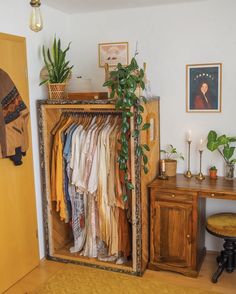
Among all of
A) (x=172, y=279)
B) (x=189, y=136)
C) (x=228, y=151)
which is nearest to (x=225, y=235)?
(x=172, y=279)

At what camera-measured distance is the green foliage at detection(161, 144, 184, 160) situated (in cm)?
372

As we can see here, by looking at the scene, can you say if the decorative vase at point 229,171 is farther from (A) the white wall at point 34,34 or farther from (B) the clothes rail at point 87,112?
(A) the white wall at point 34,34

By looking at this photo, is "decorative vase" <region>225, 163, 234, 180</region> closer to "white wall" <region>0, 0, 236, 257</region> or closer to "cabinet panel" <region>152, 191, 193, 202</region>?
"white wall" <region>0, 0, 236, 257</region>

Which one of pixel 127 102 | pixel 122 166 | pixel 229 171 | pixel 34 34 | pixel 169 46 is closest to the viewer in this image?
pixel 127 102

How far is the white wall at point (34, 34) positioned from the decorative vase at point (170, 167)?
1321mm

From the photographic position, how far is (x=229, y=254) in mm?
3260

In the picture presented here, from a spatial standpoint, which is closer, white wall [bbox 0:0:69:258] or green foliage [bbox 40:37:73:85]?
white wall [bbox 0:0:69:258]

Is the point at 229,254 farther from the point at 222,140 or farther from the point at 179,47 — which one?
the point at 179,47

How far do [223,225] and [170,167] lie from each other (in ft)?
2.58

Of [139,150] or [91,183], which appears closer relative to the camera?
[139,150]

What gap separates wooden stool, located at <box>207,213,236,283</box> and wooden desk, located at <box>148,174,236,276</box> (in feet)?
0.51

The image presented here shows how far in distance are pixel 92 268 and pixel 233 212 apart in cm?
155

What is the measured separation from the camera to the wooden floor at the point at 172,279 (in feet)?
10.2

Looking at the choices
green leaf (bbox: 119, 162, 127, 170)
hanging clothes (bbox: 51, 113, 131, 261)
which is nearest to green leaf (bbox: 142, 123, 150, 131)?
hanging clothes (bbox: 51, 113, 131, 261)
